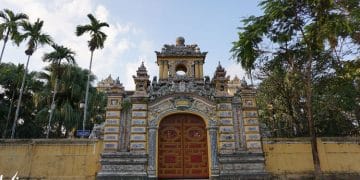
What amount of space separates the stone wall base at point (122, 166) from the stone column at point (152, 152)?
25cm

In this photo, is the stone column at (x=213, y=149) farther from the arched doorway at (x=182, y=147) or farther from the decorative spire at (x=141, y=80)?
the decorative spire at (x=141, y=80)

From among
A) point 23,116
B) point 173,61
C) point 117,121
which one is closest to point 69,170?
point 117,121

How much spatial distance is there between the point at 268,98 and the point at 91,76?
1541cm

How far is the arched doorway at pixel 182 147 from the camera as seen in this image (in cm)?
1391

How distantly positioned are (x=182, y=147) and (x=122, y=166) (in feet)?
10.5

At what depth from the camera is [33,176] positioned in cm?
1345

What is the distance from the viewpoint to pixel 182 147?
14430 mm

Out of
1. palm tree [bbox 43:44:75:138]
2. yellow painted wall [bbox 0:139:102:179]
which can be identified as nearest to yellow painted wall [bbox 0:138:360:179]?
yellow painted wall [bbox 0:139:102:179]

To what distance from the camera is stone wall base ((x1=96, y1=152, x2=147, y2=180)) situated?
521 inches

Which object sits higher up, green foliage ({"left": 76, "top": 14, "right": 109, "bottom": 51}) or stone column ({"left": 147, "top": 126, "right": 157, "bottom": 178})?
green foliage ({"left": 76, "top": 14, "right": 109, "bottom": 51})

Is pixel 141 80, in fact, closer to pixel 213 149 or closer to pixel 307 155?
pixel 213 149

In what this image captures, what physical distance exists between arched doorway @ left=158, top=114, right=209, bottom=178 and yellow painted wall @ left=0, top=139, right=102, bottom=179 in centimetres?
331

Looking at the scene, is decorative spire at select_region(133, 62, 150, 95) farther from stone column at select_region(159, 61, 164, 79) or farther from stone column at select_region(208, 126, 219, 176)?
stone column at select_region(208, 126, 219, 176)

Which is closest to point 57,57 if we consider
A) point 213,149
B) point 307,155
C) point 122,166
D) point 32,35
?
point 32,35
